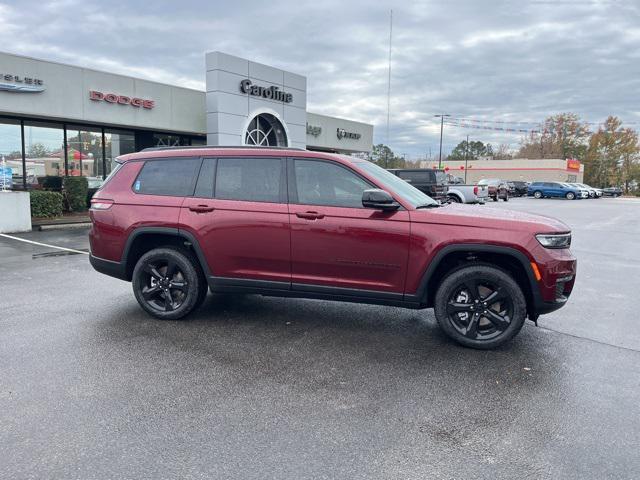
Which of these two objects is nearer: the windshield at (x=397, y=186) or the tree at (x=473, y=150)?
the windshield at (x=397, y=186)

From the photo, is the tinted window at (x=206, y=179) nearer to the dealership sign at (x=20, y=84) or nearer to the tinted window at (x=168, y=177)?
the tinted window at (x=168, y=177)

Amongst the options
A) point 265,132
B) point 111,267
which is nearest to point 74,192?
point 265,132

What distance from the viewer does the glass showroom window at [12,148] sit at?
1647cm

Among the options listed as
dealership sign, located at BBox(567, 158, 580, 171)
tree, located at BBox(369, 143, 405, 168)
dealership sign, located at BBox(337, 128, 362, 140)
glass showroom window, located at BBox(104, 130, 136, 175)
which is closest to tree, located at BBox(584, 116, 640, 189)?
dealership sign, located at BBox(567, 158, 580, 171)

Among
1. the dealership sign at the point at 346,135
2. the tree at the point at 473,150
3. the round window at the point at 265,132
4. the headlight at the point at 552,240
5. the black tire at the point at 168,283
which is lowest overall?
the black tire at the point at 168,283

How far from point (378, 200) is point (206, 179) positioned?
196cm

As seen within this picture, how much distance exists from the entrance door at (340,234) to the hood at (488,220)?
23cm

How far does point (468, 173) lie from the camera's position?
83.1 meters

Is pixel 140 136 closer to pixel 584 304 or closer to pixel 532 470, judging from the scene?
pixel 584 304

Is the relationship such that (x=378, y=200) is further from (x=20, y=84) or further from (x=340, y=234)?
(x=20, y=84)

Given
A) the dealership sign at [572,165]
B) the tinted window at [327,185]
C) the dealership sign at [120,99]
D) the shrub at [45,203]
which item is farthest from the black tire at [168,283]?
the dealership sign at [572,165]

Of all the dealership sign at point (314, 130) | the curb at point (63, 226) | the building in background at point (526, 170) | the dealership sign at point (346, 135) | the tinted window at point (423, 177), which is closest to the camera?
the curb at point (63, 226)

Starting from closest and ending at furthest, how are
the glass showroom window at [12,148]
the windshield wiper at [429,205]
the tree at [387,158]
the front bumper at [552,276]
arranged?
the front bumper at [552,276]
the windshield wiper at [429,205]
the glass showroom window at [12,148]
the tree at [387,158]

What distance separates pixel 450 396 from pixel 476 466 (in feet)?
2.94
